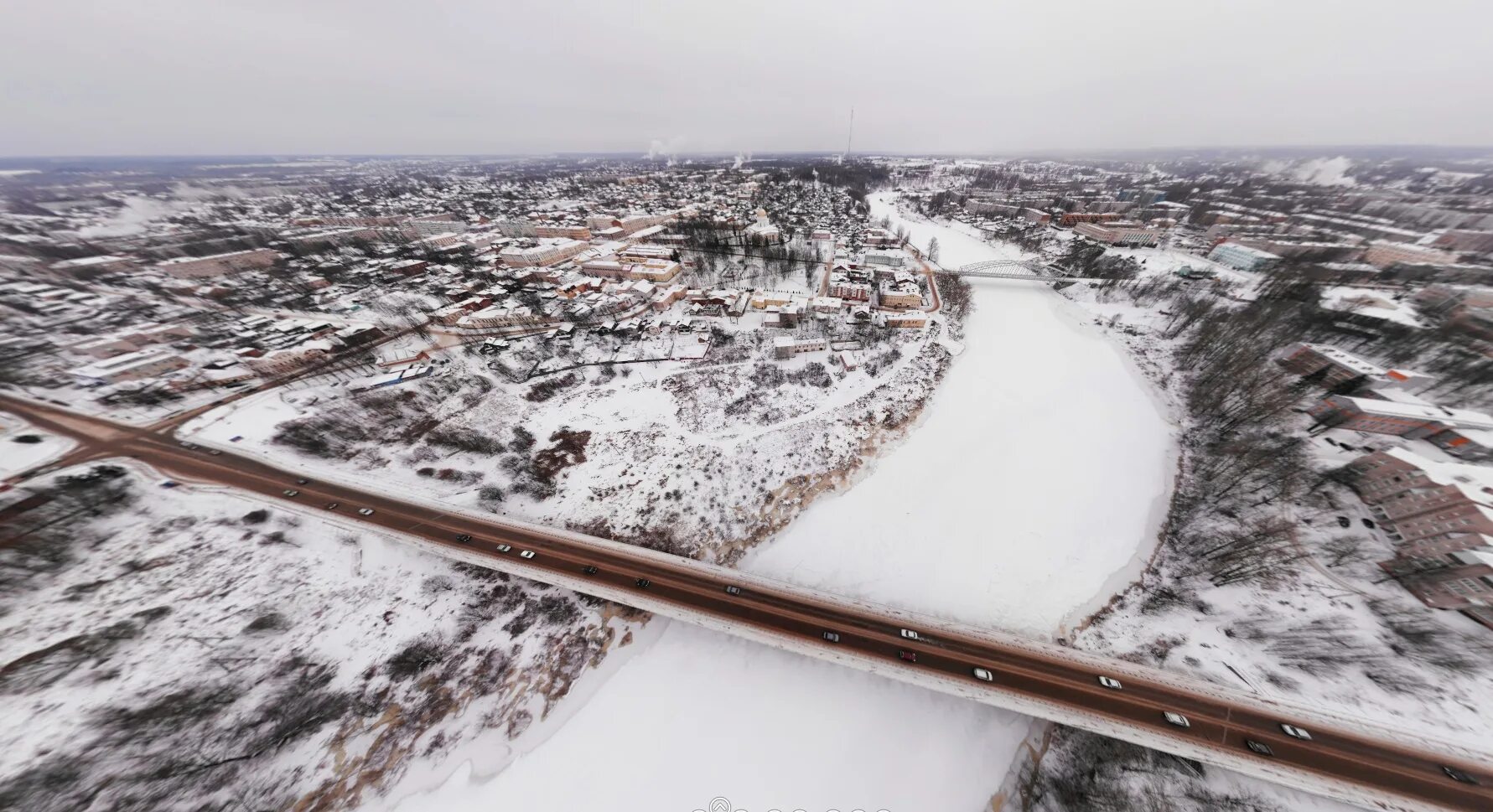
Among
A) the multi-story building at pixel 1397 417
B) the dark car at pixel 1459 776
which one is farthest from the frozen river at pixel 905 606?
the dark car at pixel 1459 776

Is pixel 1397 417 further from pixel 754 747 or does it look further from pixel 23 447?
pixel 23 447

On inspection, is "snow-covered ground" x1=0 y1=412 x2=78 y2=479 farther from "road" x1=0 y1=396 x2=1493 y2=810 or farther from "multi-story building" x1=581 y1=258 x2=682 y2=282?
"multi-story building" x1=581 y1=258 x2=682 y2=282

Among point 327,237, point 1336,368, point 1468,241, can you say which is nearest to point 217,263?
point 327,237

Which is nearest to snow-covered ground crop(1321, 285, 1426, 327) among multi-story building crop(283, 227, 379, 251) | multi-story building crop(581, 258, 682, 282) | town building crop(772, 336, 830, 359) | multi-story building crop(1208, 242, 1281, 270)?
multi-story building crop(1208, 242, 1281, 270)

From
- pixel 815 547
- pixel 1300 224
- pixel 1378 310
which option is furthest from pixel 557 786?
pixel 1300 224

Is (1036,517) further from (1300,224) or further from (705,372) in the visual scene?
(1300,224)

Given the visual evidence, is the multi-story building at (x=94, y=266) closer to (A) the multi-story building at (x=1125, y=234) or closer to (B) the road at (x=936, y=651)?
(B) the road at (x=936, y=651)
